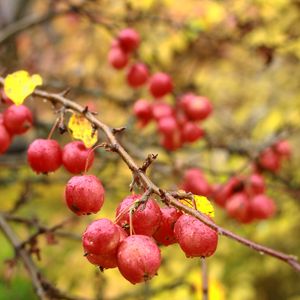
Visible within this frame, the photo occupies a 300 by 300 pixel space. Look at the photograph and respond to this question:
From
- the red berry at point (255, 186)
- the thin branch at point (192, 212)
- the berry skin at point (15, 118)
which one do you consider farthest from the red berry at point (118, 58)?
the thin branch at point (192, 212)

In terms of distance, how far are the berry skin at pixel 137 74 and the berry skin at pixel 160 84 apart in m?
0.03

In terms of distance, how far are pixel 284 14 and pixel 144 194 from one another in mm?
2106

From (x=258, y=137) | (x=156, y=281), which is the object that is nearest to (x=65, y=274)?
(x=156, y=281)

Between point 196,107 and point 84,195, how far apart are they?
1.02m

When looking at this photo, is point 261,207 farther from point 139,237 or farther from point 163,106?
Result: point 139,237

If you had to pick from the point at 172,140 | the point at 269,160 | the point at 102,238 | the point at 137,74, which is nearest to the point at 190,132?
the point at 172,140

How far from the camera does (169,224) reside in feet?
2.81

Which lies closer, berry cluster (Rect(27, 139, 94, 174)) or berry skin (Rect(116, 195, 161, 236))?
berry skin (Rect(116, 195, 161, 236))

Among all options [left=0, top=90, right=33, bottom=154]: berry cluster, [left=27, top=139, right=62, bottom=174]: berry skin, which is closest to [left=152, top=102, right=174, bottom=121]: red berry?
[left=0, top=90, right=33, bottom=154]: berry cluster

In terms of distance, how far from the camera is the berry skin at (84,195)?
2.84 feet

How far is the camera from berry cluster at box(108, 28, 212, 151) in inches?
71.7

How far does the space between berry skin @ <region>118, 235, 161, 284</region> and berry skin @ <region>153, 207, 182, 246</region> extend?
76 mm

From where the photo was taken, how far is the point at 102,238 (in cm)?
77

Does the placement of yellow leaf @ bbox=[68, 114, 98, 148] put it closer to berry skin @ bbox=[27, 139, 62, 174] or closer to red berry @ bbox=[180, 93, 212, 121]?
berry skin @ bbox=[27, 139, 62, 174]
